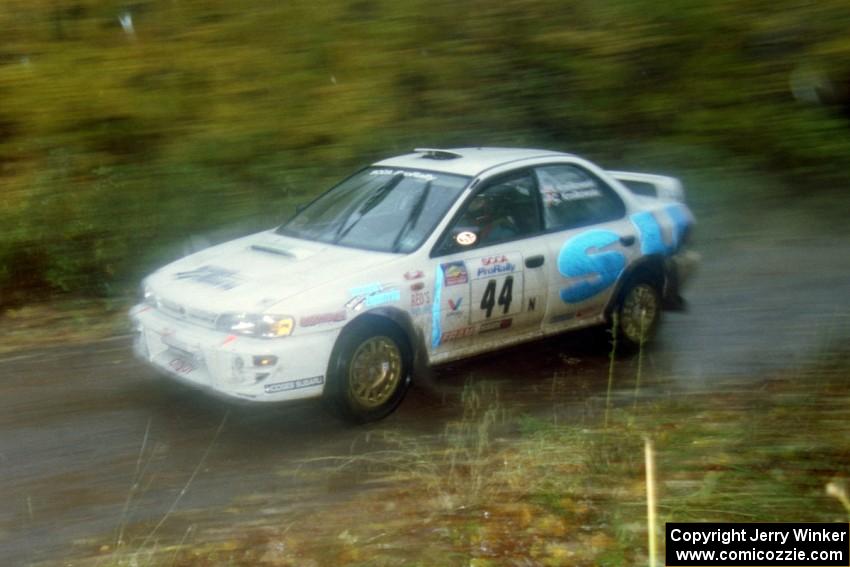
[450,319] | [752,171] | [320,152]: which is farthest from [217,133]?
[752,171]

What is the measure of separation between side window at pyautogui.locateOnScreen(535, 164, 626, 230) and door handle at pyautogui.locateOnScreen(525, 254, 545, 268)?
0.30 m

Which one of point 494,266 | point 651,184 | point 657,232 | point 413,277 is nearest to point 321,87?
point 413,277

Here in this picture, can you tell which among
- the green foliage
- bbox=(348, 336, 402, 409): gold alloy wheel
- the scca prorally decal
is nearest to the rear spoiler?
the green foliage

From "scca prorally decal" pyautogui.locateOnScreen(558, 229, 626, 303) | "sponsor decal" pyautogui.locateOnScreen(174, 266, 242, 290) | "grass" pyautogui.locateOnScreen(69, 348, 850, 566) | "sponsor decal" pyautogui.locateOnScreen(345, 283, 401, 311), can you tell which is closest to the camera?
"grass" pyautogui.locateOnScreen(69, 348, 850, 566)

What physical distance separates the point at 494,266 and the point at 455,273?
1.06 feet

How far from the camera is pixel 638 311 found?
834 cm

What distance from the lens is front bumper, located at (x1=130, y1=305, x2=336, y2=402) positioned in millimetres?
6414

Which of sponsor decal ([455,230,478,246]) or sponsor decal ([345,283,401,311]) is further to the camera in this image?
sponsor decal ([455,230,478,246])

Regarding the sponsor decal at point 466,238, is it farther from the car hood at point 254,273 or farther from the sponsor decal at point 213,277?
the sponsor decal at point 213,277

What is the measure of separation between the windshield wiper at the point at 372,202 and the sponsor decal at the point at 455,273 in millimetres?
843

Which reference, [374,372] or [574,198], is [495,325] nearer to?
[374,372]

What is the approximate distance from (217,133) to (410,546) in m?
3.75

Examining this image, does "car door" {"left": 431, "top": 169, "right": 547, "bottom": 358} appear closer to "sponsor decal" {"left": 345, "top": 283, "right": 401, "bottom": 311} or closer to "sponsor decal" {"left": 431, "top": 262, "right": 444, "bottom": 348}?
"sponsor decal" {"left": 431, "top": 262, "right": 444, "bottom": 348}

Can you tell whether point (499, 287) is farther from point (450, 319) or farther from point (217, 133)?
point (217, 133)
